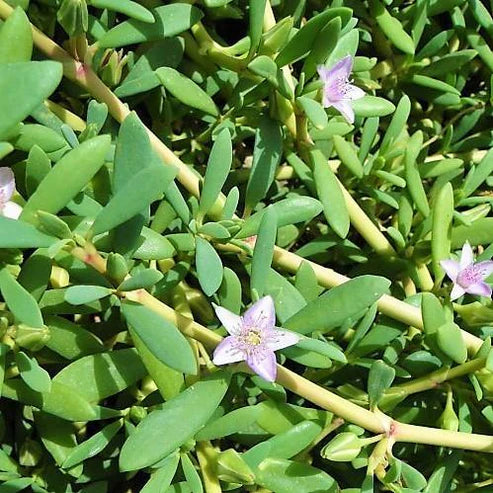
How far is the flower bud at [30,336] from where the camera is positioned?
3.01 ft

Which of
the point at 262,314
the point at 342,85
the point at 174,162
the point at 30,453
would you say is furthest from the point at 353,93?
the point at 30,453

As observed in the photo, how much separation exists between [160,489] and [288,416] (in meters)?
0.23

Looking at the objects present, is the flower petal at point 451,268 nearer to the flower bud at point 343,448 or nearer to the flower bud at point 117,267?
the flower bud at point 343,448

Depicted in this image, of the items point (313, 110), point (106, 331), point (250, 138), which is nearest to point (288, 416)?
point (106, 331)

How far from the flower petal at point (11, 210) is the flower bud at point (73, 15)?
247mm

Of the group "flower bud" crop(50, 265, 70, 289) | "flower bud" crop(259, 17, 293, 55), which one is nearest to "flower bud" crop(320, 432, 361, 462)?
"flower bud" crop(50, 265, 70, 289)

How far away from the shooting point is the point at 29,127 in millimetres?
998

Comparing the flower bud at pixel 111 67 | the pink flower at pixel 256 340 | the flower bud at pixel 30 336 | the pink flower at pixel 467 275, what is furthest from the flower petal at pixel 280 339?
the flower bud at pixel 111 67

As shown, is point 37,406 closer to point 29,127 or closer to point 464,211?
point 29,127

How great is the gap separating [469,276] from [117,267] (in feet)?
1.98

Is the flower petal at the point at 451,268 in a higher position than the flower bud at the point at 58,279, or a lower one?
lower

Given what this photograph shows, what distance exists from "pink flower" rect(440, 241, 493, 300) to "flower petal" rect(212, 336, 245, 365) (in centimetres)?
44

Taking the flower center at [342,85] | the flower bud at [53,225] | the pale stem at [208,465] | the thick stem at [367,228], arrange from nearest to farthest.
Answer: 1. the flower bud at [53,225]
2. the pale stem at [208,465]
3. the flower center at [342,85]
4. the thick stem at [367,228]

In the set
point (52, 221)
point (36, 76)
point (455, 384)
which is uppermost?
point (36, 76)
